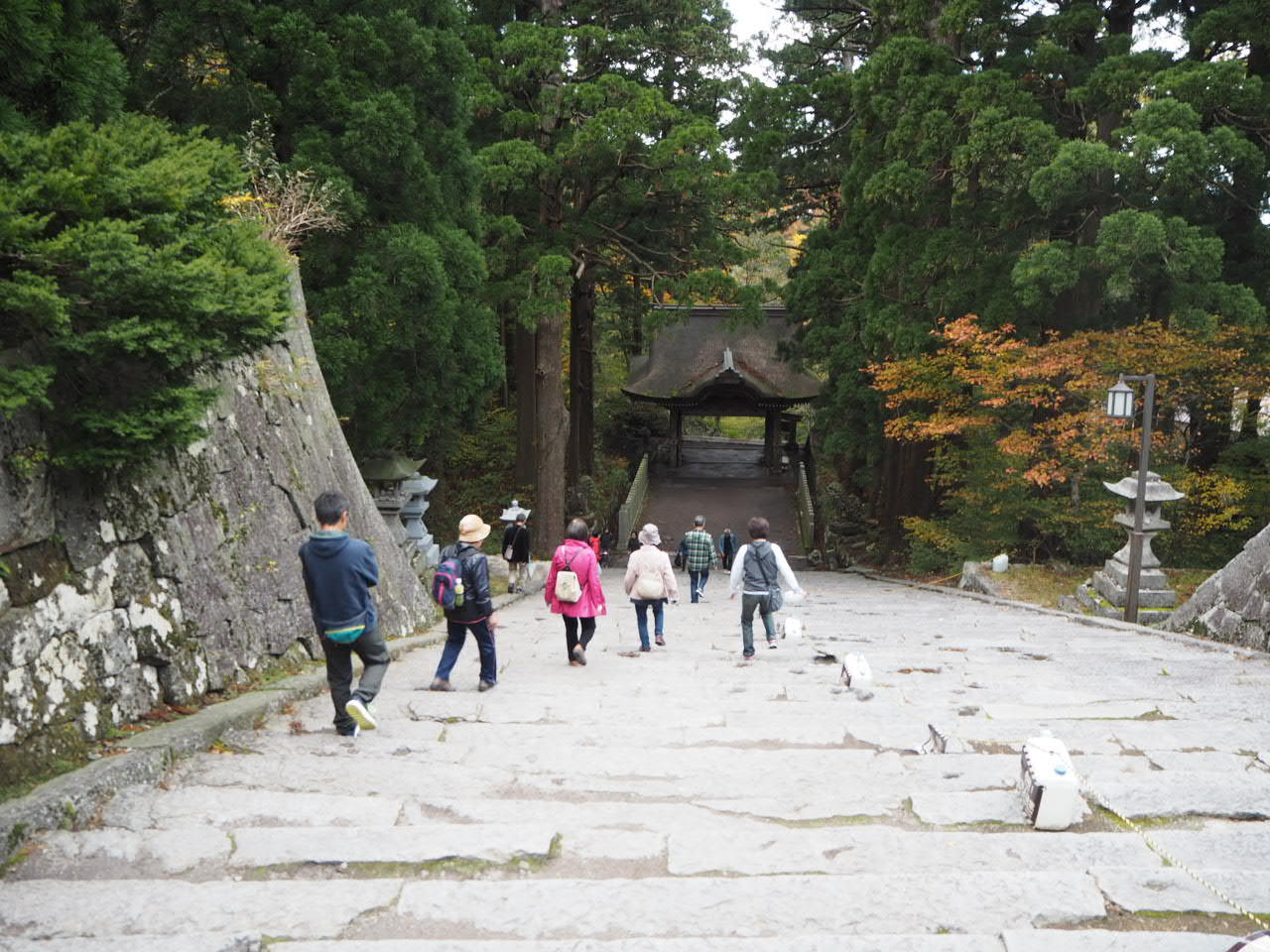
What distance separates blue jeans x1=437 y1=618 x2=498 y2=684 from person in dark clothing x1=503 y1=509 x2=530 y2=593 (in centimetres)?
670

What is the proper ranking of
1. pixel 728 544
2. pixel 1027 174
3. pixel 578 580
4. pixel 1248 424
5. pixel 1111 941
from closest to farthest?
pixel 1111 941 → pixel 578 580 → pixel 1027 174 → pixel 1248 424 → pixel 728 544

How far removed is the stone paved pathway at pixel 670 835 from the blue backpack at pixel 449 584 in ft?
1.94

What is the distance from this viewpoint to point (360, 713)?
5.00 m

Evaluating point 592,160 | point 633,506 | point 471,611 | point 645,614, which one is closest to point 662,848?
point 471,611

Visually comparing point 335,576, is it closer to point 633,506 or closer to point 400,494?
point 400,494

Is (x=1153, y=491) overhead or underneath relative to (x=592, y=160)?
underneath

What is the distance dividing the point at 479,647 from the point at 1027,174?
10511 mm

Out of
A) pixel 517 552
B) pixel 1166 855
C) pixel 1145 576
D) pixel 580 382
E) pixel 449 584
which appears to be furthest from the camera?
pixel 580 382

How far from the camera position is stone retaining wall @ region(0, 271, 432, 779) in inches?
160

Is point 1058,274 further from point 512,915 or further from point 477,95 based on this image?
point 512,915

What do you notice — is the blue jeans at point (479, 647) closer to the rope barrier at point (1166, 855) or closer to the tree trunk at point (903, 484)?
the rope barrier at point (1166, 855)

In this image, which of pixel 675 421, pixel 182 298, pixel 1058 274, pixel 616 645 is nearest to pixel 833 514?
pixel 675 421

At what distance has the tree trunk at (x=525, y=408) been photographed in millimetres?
21562

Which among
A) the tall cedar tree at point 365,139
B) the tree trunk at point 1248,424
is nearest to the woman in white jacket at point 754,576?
the tall cedar tree at point 365,139
